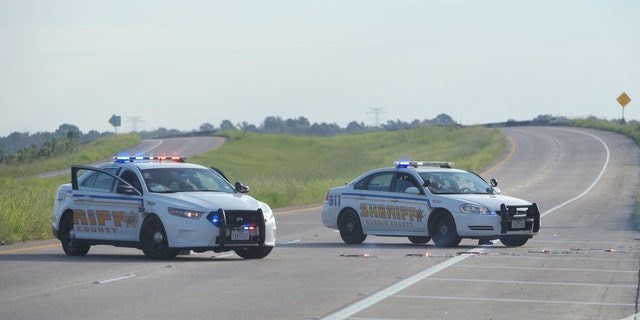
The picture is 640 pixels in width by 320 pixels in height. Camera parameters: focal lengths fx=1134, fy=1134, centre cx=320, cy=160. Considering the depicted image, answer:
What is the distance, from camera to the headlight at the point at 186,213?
56.7ft

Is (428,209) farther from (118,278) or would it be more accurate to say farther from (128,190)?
(118,278)

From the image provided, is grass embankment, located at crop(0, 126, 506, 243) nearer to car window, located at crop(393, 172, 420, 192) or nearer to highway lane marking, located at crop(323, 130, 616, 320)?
car window, located at crop(393, 172, 420, 192)

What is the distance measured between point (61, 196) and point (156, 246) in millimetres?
2469

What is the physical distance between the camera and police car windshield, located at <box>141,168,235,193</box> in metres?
18.4

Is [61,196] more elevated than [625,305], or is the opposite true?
[61,196]

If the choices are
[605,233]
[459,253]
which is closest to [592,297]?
[459,253]

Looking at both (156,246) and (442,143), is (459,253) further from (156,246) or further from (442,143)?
(442,143)

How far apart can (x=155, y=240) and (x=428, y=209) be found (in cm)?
584

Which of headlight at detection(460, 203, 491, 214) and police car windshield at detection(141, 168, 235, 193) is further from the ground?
police car windshield at detection(141, 168, 235, 193)

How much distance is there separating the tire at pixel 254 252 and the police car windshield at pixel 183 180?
1114 millimetres

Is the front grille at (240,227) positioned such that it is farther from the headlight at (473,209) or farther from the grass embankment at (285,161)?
the grass embankment at (285,161)

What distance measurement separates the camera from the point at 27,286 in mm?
14281

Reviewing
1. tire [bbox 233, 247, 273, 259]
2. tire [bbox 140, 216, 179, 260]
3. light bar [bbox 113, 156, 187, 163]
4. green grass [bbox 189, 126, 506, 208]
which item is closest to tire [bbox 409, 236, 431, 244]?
tire [bbox 233, 247, 273, 259]

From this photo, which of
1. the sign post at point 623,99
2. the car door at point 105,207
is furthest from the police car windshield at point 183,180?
the sign post at point 623,99
